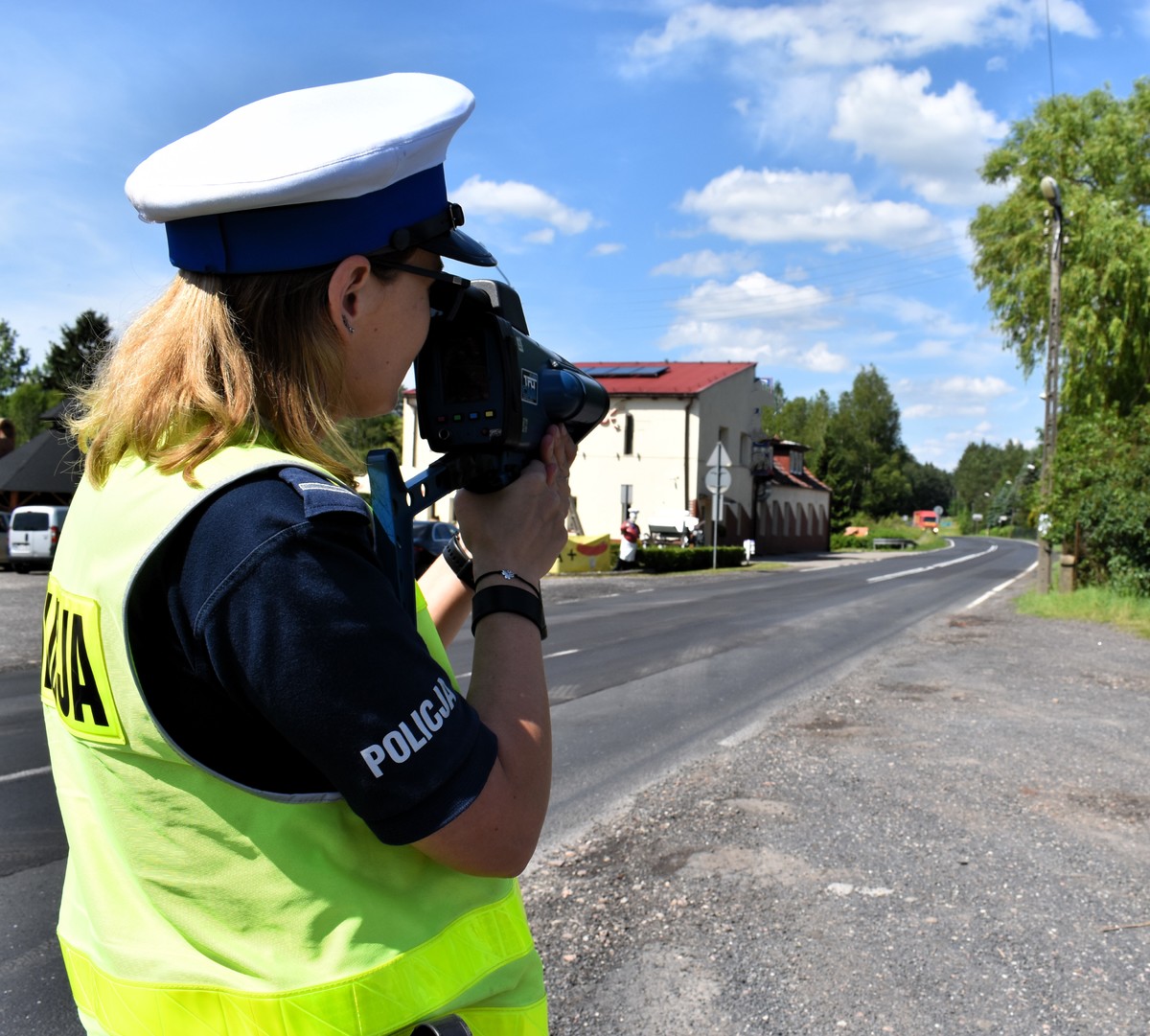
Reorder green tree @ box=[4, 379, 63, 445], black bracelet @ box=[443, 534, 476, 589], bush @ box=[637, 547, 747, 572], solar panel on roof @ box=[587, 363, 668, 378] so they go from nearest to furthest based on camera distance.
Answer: black bracelet @ box=[443, 534, 476, 589] → bush @ box=[637, 547, 747, 572] → solar panel on roof @ box=[587, 363, 668, 378] → green tree @ box=[4, 379, 63, 445]

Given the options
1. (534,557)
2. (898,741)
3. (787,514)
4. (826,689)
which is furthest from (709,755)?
(787,514)

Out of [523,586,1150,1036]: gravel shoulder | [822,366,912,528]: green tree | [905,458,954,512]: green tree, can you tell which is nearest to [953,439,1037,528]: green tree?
[905,458,954,512]: green tree

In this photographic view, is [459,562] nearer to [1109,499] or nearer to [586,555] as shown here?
[1109,499]

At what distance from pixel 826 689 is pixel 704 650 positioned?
3117 mm

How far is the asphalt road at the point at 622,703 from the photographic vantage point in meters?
3.85

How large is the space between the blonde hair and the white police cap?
3 cm

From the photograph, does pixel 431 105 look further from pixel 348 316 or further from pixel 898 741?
pixel 898 741

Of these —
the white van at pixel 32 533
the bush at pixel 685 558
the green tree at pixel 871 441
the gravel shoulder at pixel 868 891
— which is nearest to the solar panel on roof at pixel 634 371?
the bush at pixel 685 558

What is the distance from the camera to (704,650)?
12.1 meters

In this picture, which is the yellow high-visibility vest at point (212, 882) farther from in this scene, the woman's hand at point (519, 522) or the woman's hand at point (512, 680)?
the woman's hand at point (519, 522)

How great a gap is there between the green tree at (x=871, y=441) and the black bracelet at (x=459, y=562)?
93515 millimetres

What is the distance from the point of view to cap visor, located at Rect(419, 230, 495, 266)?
1217 mm

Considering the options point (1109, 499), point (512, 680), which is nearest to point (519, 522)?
point (512, 680)

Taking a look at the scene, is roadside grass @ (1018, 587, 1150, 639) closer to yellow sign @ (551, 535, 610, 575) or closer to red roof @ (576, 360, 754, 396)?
yellow sign @ (551, 535, 610, 575)
